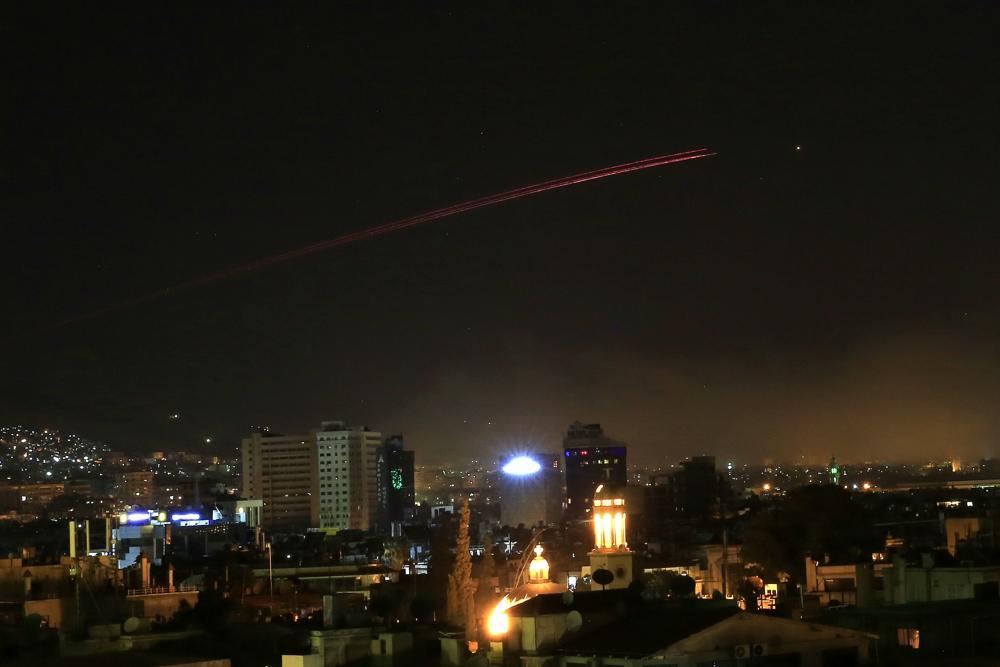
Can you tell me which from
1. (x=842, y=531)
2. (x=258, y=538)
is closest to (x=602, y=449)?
(x=258, y=538)

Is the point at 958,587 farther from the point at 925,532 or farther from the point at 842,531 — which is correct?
the point at 925,532

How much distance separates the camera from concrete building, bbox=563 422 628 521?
560 feet

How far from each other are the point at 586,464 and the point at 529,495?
11029mm

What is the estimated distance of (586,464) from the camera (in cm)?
17712

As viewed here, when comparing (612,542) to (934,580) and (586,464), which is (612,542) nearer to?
(934,580)

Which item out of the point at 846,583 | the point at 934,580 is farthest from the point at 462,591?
the point at 934,580

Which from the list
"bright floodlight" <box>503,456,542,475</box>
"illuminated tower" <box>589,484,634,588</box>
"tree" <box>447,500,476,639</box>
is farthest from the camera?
"bright floodlight" <box>503,456,542,475</box>

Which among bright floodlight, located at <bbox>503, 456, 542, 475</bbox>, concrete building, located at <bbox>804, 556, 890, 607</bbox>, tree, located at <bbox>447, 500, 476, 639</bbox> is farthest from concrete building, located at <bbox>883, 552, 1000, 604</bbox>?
bright floodlight, located at <bbox>503, 456, 542, 475</bbox>

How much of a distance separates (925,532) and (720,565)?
20061 millimetres

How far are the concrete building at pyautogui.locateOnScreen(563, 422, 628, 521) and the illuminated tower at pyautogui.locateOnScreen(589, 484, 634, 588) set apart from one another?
124001mm

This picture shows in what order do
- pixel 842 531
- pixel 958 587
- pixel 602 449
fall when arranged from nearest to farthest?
pixel 958 587
pixel 842 531
pixel 602 449

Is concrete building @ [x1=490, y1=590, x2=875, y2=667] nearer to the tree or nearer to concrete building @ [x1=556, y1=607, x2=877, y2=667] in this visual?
concrete building @ [x1=556, y1=607, x2=877, y2=667]

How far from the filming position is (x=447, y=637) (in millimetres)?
25984

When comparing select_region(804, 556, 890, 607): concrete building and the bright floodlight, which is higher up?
the bright floodlight
